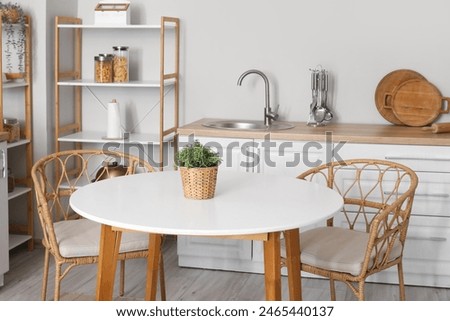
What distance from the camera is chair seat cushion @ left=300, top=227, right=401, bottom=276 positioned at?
9.37 ft

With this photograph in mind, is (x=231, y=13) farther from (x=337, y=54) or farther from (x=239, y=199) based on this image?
(x=239, y=199)

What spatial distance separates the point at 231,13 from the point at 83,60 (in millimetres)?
1019

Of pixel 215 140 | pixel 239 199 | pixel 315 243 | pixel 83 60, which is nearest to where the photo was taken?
pixel 239 199

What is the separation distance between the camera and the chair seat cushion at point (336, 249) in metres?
2.86

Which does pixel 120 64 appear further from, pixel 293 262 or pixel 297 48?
pixel 293 262

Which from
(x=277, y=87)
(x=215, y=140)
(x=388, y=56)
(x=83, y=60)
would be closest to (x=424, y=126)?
(x=388, y=56)

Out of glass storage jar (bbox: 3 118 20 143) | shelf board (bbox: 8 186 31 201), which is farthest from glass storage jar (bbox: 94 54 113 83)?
shelf board (bbox: 8 186 31 201)

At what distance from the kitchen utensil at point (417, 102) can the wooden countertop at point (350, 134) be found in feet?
0.23

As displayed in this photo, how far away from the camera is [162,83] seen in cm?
418

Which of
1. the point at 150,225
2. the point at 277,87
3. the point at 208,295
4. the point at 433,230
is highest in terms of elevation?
the point at 277,87

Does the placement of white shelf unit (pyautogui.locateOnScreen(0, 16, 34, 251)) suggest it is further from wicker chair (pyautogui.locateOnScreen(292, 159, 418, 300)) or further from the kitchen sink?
wicker chair (pyautogui.locateOnScreen(292, 159, 418, 300))

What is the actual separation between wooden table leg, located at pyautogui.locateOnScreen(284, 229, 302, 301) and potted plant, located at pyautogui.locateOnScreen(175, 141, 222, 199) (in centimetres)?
43

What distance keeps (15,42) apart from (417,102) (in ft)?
7.75

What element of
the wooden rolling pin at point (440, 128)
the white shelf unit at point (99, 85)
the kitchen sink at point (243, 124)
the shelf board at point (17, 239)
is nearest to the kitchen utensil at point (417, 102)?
the wooden rolling pin at point (440, 128)
